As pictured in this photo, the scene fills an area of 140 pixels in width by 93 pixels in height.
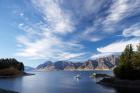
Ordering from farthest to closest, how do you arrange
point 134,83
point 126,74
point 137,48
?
point 137,48 < point 126,74 < point 134,83

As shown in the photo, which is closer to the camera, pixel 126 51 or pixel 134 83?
pixel 134 83

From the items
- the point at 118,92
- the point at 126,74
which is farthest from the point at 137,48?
the point at 118,92

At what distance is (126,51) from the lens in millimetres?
141250

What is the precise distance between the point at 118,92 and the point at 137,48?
1873 inches

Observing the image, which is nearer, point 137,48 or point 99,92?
point 99,92

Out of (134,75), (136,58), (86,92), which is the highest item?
(136,58)

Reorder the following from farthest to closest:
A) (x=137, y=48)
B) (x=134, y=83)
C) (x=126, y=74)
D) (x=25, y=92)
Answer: (x=137, y=48), (x=126, y=74), (x=134, y=83), (x=25, y=92)

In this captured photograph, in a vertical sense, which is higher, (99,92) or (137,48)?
(137,48)

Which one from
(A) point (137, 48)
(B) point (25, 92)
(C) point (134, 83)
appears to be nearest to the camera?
(B) point (25, 92)

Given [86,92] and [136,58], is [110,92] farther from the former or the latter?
[136,58]

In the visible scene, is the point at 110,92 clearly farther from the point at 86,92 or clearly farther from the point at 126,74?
the point at 126,74

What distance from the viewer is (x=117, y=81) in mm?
124750

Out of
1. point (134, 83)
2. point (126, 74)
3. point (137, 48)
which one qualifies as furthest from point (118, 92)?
point (137, 48)

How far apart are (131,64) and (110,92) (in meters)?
37.2
